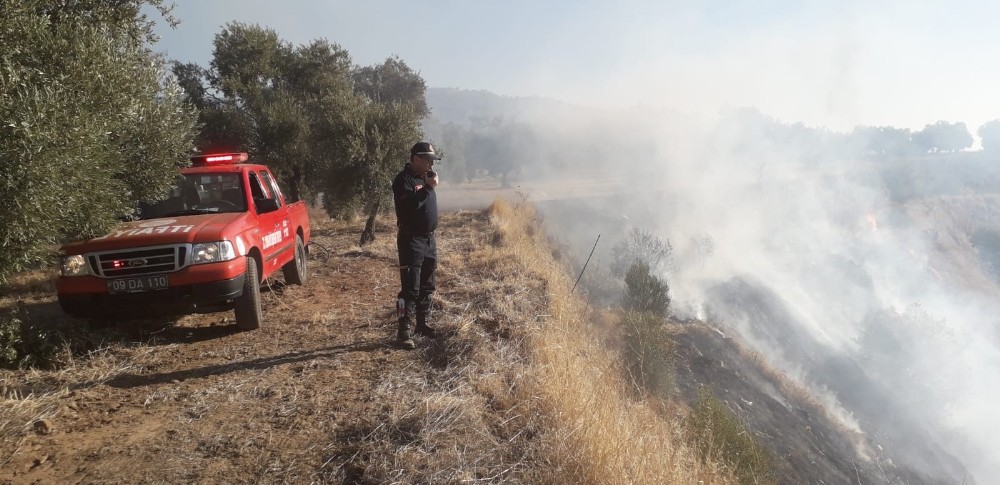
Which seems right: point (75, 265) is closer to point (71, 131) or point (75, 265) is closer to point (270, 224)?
point (71, 131)

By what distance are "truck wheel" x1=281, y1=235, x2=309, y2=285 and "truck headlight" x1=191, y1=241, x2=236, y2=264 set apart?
2.62 m

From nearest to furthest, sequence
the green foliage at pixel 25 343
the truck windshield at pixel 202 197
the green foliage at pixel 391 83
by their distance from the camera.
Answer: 1. the green foliage at pixel 25 343
2. the truck windshield at pixel 202 197
3. the green foliage at pixel 391 83

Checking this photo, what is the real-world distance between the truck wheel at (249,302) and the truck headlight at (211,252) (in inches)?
14.8

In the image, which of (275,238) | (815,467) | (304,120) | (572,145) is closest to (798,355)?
(815,467)

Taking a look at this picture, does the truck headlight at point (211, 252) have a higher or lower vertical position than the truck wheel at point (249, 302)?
higher

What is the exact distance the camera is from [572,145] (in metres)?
92.5

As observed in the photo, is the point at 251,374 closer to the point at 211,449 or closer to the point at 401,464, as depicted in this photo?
the point at 211,449

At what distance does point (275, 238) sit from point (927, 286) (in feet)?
273

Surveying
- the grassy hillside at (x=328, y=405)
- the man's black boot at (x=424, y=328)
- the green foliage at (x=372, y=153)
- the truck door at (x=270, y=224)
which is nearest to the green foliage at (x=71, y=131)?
the truck door at (x=270, y=224)

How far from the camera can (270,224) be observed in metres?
6.09

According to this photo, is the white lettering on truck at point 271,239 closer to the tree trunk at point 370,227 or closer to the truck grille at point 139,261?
the truck grille at point 139,261

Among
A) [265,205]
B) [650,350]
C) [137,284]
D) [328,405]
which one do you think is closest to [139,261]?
[137,284]

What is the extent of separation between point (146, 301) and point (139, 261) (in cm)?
37

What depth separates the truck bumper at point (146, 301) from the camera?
4371 millimetres
